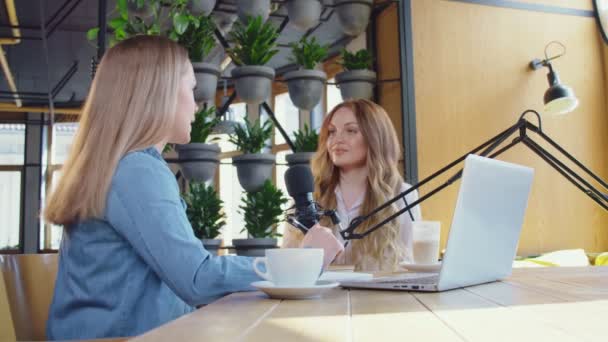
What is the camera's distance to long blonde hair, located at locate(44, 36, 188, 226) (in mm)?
1173

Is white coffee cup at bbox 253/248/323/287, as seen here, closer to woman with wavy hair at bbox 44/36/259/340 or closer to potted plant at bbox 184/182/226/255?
woman with wavy hair at bbox 44/36/259/340

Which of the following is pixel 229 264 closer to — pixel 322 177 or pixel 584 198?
pixel 322 177

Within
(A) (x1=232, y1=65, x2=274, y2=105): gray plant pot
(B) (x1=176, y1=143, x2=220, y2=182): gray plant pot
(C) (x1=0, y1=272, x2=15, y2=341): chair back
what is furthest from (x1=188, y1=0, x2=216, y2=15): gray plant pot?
(C) (x1=0, y1=272, x2=15, y2=341): chair back

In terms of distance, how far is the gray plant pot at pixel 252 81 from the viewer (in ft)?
10.3

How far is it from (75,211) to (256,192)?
2194 mm

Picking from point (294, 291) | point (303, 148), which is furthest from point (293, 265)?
point (303, 148)

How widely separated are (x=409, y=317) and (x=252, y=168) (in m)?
2.60

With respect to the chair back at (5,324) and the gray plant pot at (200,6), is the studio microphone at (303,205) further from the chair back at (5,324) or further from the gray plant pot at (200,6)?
the gray plant pot at (200,6)

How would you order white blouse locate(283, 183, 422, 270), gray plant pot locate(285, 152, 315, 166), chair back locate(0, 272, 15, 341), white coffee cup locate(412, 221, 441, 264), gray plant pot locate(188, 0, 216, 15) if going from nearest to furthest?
chair back locate(0, 272, 15, 341) < white coffee cup locate(412, 221, 441, 264) < white blouse locate(283, 183, 422, 270) < gray plant pot locate(188, 0, 216, 15) < gray plant pot locate(285, 152, 315, 166)

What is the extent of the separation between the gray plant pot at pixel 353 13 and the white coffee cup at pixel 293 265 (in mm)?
2655

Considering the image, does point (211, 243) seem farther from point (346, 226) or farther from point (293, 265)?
point (293, 265)

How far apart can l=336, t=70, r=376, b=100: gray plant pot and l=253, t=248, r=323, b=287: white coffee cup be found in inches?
101

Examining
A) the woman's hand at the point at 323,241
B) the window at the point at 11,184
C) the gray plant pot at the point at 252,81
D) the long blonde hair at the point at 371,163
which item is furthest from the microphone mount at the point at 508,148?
the window at the point at 11,184

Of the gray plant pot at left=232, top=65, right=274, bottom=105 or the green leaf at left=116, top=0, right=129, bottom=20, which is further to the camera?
the gray plant pot at left=232, top=65, right=274, bottom=105
